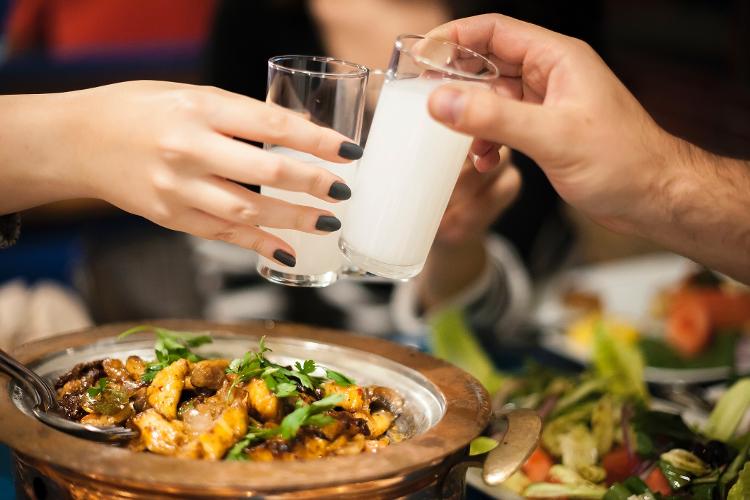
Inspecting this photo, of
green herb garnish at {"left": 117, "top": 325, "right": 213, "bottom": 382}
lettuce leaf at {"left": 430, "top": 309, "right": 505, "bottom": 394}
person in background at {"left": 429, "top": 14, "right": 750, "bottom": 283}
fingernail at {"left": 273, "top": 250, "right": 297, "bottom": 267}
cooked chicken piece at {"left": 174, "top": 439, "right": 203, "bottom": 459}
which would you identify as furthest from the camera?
lettuce leaf at {"left": 430, "top": 309, "right": 505, "bottom": 394}

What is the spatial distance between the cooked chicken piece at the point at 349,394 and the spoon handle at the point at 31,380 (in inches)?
19.2

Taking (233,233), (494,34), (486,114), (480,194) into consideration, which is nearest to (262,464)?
(233,233)

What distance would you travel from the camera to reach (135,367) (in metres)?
1.59

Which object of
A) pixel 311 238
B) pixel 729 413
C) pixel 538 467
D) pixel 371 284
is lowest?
pixel 371 284

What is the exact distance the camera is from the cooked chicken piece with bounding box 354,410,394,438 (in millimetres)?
1445

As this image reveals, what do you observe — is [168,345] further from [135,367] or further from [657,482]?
[657,482]

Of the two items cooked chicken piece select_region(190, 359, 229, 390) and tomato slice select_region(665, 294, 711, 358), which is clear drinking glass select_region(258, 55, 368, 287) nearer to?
cooked chicken piece select_region(190, 359, 229, 390)

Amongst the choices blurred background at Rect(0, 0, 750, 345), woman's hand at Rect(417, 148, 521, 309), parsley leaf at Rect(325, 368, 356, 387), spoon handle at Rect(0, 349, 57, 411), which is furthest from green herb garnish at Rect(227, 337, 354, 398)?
blurred background at Rect(0, 0, 750, 345)

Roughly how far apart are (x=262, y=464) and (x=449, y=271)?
2.31 metres

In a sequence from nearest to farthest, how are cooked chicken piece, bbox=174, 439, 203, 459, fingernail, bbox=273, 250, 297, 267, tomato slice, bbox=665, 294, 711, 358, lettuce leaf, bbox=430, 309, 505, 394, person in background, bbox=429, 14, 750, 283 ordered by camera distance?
1. cooked chicken piece, bbox=174, 439, 203, 459
2. person in background, bbox=429, 14, 750, 283
3. fingernail, bbox=273, 250, 297, 267
4. lettuce leaf, bbox=430, 309, 505, 394
5. tomato slice, bbox=665, 294, 711, 358

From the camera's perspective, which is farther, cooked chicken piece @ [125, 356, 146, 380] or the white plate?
the white plate

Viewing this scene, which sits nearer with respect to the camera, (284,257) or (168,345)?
(284,257)

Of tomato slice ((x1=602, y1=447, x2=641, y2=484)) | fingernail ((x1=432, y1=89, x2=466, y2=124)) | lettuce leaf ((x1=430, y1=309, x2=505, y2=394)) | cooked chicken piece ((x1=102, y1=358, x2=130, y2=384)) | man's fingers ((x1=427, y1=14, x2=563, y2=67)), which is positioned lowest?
lettuce leaf ((x1=430, y1=309, x2=505, y2=394))

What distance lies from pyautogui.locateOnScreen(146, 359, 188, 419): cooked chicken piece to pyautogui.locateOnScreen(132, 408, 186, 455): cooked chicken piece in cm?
4
